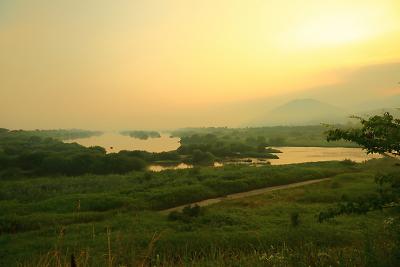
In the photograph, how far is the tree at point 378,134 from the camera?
8.56 metres

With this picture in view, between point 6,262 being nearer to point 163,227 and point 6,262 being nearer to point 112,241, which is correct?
point 112,241

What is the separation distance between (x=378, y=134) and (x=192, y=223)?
17.0 metres

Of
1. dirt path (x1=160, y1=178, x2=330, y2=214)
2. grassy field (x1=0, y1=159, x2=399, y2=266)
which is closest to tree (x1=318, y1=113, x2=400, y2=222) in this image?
grassy field (x1=0, y1=159, x2=399, y2=266)

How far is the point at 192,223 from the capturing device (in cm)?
2425

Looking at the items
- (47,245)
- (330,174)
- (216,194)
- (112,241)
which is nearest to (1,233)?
(47,245)

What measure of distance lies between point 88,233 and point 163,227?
444cm

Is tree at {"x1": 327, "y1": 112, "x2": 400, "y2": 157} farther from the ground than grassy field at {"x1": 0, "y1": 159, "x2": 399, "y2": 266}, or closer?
farther from the ground

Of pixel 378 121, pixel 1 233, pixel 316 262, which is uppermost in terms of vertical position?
pixel 378 121

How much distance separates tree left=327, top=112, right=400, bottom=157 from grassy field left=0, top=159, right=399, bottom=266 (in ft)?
5.90

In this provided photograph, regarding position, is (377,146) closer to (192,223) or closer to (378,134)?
(378,134)

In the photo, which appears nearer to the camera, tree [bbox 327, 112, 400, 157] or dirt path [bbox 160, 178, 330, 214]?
tree [bbox 327, 112, 400, 157]

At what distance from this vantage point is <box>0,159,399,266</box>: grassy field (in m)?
9.32

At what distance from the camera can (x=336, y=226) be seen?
74.0 ft

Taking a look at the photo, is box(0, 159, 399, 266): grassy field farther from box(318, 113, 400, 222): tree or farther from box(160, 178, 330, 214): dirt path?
box(160, 178, 330, 214): dirt path
